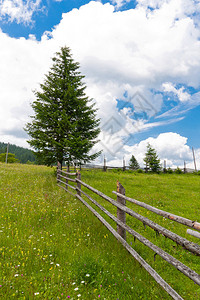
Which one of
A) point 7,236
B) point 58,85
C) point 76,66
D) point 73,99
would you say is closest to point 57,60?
point 76,66

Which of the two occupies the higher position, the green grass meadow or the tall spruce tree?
the tall spruce tree

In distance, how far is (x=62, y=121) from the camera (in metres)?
14.7

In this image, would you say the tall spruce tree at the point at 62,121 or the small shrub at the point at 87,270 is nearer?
the small shrub at the point at 87,270

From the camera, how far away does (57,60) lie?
17688 millimetres

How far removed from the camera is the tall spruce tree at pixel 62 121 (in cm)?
1496

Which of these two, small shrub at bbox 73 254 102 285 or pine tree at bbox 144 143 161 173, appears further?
pine tree at bbox 144 143 161 173

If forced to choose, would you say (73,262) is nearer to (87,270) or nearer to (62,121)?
(87,270)

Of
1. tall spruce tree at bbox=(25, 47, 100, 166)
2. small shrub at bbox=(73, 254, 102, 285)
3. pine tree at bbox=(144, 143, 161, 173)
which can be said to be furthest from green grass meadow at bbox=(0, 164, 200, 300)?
pine tree at bbox=(144, 143, 161, 173)

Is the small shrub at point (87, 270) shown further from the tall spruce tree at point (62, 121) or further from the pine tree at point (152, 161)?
the pine tree at point (152, 161)

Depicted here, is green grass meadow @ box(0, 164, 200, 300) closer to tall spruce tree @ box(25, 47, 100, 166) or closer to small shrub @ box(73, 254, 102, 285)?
small shrub @ box(73, 254, 102, 285)

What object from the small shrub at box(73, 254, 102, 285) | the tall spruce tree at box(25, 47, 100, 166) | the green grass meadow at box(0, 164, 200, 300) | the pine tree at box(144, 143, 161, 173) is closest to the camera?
the green grass meadow at box(0, 164, 200, 300)

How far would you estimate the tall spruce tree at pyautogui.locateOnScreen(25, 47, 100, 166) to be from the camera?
14961mm

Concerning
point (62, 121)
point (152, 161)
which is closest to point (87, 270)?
point (62, 121)

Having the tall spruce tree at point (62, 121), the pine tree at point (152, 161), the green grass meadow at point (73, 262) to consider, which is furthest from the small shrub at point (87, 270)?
the pine tree at point (152, 161)
